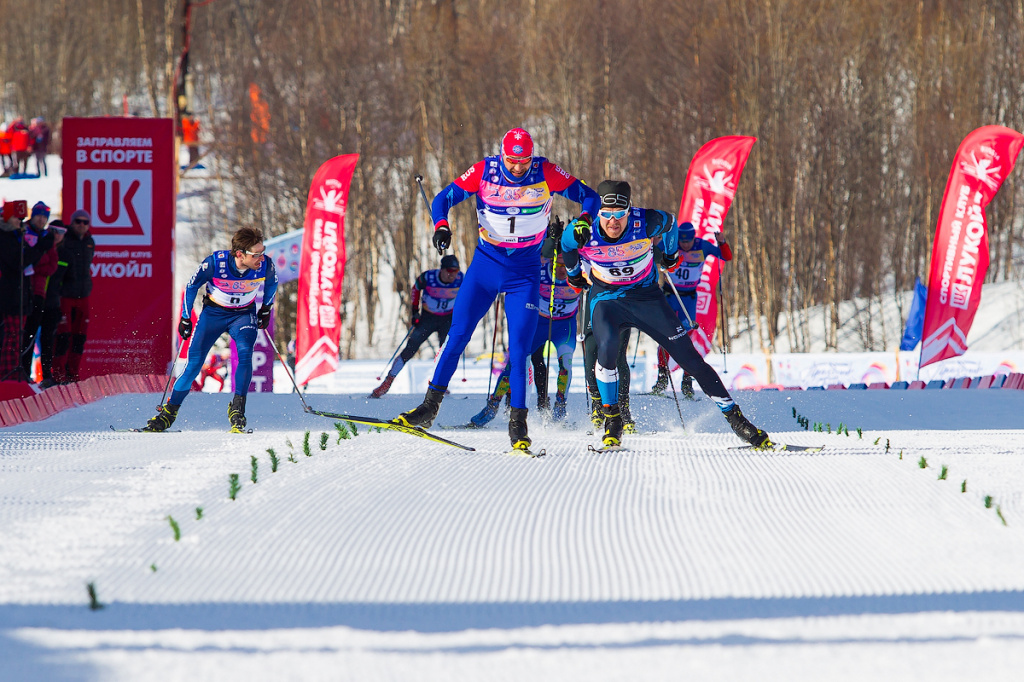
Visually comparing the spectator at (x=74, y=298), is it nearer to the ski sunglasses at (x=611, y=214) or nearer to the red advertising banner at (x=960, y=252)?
the ski sunglasses at (x=611, y=214)

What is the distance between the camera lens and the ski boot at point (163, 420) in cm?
738

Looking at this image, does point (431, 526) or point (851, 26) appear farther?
point (851, 26)

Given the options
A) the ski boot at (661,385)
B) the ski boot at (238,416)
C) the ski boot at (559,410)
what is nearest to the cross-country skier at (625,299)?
the ski boot at (559,410)

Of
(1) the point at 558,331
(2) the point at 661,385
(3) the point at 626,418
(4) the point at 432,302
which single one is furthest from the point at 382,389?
(3) the point at 626,418

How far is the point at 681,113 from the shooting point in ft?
85.2

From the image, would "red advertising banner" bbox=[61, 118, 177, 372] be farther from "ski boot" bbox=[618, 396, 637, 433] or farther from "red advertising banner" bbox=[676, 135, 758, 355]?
"red advertising banner" bbox=[676, 135, 758, 355]

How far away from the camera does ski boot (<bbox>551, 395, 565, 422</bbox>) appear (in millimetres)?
8492

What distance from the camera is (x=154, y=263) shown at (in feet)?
37.6

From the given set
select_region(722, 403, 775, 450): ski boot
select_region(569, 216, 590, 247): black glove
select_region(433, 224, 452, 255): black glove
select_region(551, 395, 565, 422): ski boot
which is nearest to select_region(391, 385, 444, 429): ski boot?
select_region(433, 224, 452, 255): black glove

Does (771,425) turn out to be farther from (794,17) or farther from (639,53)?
(639,53)

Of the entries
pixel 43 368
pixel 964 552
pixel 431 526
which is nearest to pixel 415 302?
pixel 43 368

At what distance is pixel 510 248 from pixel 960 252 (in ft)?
33.2

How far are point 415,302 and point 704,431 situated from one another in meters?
4.28

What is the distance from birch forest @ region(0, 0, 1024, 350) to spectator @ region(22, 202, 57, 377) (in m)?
14.1
